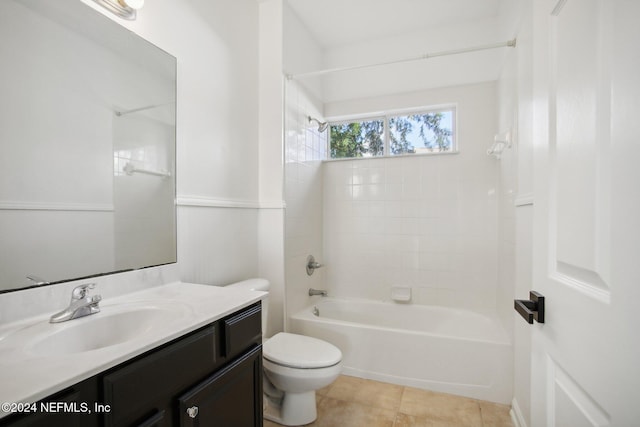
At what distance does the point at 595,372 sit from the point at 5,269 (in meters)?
1.53

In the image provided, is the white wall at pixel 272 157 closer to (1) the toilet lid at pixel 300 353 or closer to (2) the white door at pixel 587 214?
(1) the toilet lid at pixel 300 353

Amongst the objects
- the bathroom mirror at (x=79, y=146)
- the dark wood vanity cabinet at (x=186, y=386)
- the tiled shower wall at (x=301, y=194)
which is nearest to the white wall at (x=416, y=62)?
the tiled shower wall at (x=301, y=194)

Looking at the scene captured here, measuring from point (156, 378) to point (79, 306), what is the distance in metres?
0.43

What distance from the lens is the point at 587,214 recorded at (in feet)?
1.80

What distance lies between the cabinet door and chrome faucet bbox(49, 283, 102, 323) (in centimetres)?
46

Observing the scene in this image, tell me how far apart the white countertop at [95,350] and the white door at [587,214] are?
96cm

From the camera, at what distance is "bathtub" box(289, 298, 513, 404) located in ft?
6.27

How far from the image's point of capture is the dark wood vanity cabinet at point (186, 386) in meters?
0.66

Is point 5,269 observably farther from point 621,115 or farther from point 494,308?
point 494,308

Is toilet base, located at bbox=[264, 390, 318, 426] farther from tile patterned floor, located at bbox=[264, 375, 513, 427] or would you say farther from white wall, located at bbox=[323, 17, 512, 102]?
white wall, located at bbox=[323, 17, 512, 102]

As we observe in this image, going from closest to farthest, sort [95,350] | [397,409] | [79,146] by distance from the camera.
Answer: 1. [95,350]
2. [79,146]
3. [397,409]

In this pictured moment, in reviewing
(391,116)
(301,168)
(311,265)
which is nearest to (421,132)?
(391,116)

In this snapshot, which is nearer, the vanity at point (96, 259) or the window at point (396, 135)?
the vanity at point (96, 259)

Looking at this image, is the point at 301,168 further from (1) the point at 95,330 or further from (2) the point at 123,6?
(1) the point at 95,330
